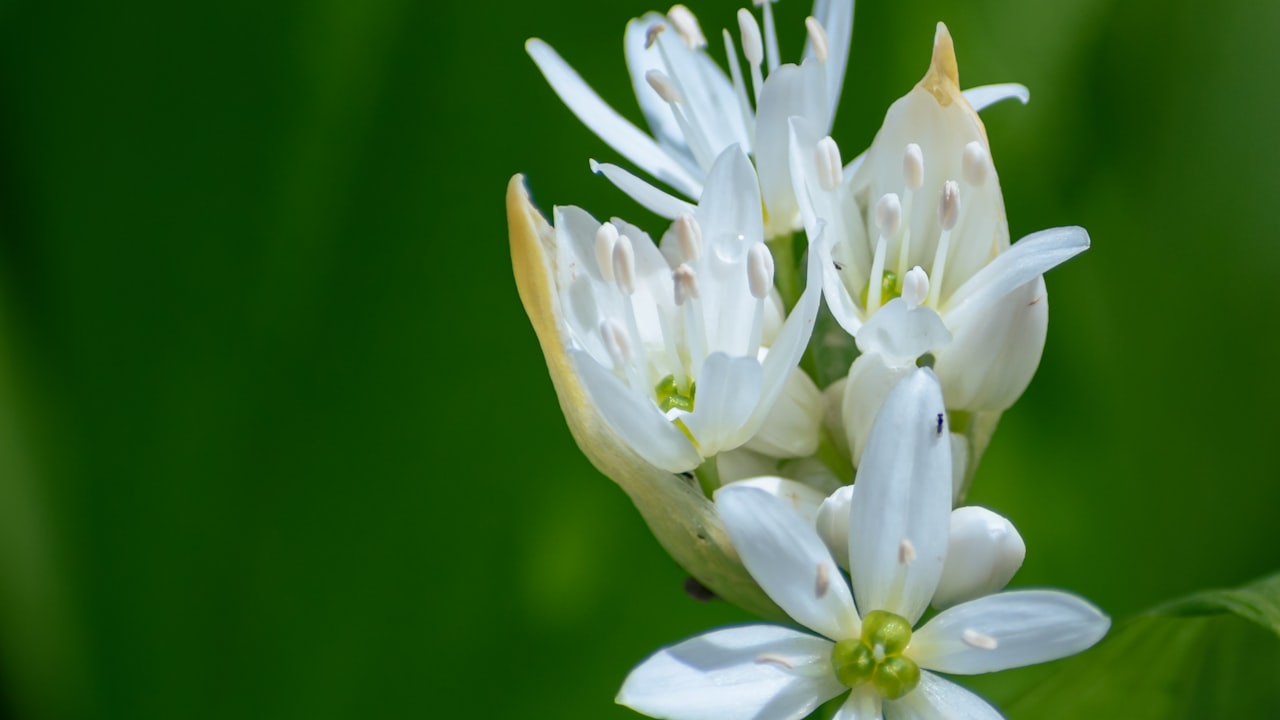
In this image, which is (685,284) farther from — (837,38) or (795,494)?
(837,38)

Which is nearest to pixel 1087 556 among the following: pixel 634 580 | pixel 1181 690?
pixel 1181 690

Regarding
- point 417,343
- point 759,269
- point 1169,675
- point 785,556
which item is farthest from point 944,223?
point 417,343

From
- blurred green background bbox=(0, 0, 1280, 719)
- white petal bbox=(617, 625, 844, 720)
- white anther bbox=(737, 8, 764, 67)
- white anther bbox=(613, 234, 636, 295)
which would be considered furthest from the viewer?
blurred green background bbox=(0, 0, 1280, 719)

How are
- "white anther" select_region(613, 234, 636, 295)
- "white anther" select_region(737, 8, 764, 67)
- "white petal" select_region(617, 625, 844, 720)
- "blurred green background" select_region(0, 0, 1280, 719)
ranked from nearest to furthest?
"white petal" select_region(617, 625, 844, 720) → "white anther" select_region(613, 234, 636, 295) → "white anther" select_region(737, 8, 764, 67) → "blurred green background" select_region(0, 0, 1280, 719)

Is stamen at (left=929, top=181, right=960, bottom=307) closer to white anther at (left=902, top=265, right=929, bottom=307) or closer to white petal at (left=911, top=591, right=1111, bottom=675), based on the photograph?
white anther at (left=902, top=265, right=929, bottom=307)

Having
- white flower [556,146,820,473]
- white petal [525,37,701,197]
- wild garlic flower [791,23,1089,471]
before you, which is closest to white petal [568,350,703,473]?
white flower [556,146,820,473]

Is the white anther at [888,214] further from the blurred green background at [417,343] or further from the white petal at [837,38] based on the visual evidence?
the blurred green background at [417,343]

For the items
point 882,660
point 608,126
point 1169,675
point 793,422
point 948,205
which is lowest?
point 1169,675
